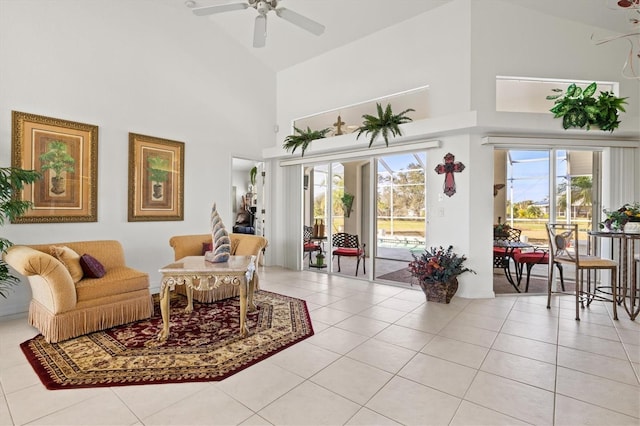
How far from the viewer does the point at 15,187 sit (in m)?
3.41

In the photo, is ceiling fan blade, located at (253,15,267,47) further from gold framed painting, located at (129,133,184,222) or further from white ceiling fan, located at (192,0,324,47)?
gold framed painting, located at (129,133,184,222)

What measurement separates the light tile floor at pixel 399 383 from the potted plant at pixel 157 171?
2291 mm

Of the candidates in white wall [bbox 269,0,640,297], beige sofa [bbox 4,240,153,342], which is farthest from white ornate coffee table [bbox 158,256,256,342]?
white wall [bbox 269,0,640,297]

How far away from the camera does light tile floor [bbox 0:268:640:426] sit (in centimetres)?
187

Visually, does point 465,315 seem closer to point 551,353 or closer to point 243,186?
point 551,353

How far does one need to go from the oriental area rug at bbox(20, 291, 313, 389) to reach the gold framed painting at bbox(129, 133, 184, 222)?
1774 millimetres

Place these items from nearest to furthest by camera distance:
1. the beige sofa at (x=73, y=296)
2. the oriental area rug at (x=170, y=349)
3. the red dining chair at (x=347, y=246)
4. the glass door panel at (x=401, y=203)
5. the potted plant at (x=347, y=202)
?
the oriental area rug at (x=170, y=349), the beige sofa at (x=73, y=296), the glass door panel at (x=401, y=203), the red dining chair at (x=347, y=246), the potted plant at (x=347, y=202)

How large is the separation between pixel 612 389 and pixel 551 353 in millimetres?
553

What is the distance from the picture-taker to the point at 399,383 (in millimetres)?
2230

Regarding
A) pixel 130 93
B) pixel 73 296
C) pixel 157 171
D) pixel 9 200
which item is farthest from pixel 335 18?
pixel 73 296

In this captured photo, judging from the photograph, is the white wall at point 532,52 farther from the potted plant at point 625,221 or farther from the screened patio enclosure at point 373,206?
the screened patio enclosure at point 373,206

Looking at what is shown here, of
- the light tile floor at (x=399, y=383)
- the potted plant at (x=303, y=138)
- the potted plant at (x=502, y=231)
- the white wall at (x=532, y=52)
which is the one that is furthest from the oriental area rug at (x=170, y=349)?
the white wall at (x=532, y=52)

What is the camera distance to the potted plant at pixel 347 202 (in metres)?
6.21

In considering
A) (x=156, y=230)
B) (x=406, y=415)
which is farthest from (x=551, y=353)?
(x=156, y=230)
